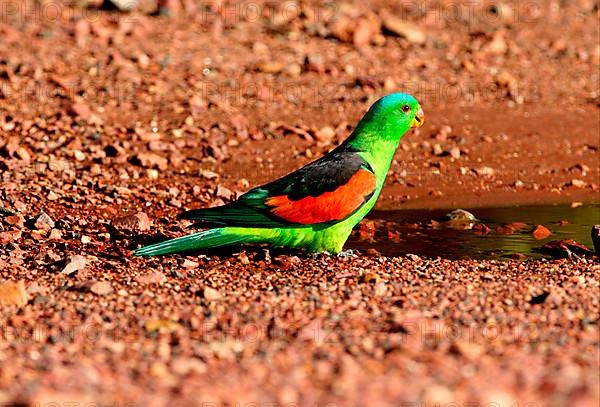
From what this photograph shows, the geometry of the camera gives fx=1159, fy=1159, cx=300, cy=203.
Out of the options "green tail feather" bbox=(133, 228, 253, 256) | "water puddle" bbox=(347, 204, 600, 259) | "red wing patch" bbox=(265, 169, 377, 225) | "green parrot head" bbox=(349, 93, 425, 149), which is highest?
"green parrot head" bbox=(349, 93, 425, 149)

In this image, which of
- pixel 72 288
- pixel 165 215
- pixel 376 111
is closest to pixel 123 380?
pixel 72 288

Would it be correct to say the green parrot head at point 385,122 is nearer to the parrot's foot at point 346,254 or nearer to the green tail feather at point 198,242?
the parrot's foot at point 346,254

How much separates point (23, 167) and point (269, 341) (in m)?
4.77

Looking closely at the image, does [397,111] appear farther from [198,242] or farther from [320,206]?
[198,242]

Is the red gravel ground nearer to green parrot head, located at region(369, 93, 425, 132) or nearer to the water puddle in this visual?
the water puddle

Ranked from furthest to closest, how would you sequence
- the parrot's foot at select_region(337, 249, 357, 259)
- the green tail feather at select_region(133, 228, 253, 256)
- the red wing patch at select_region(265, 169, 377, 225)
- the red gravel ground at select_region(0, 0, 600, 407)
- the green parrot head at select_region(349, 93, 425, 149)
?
→ the green parrot head at select_region(349, 93, 425, 149) < the parrot's foot at select_region(337, 249, 357, 259) < the red wing patch at select_region(265, 169, 377, 225) < the green tail feather at select_region(133, 228, 253, 256) < the red gravel ground at select_region(0, 0, 600, 407)

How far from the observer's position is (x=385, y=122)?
295 inches

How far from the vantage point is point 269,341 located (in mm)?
4855

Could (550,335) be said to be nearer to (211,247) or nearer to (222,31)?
(211,247)

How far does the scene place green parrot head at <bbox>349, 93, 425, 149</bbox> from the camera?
7445 millimetres

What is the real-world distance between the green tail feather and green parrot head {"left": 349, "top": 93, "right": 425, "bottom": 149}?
104cm

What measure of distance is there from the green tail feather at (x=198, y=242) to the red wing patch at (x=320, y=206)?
28cm

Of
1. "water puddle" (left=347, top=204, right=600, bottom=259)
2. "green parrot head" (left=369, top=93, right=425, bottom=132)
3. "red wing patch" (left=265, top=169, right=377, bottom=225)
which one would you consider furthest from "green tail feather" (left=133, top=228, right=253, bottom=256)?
"green parrot head" (left=369, top=93, right=425, bottom=132)

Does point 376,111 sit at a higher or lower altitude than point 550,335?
higher
